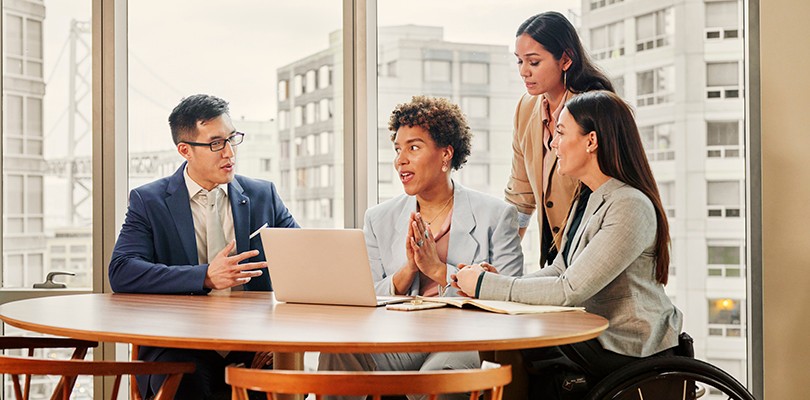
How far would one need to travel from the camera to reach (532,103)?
A: 3422 millimetres

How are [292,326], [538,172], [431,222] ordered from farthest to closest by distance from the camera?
[538,172] < [431,222] < [292,326]

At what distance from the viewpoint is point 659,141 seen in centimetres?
344

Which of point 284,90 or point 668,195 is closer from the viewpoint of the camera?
point 668,195

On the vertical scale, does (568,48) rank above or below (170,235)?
above

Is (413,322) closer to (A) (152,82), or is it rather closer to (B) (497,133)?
(B) (497,133)

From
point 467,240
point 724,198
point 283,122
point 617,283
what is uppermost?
point 283,122

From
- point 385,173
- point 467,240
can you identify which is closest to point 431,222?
point 467,240

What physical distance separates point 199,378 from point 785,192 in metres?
2.27

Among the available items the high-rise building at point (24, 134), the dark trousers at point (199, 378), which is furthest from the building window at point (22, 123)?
the dark trousers at point (199, 378)

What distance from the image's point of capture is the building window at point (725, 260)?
11.2 ft

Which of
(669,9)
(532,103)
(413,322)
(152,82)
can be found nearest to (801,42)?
(669,9)

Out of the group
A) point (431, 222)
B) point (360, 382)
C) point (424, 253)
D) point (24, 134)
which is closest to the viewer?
point (360, 382)

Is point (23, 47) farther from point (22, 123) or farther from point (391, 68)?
point (391, 68)

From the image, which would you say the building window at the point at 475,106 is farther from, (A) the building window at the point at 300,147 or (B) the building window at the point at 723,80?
(B) the building window at the point at 723,80
